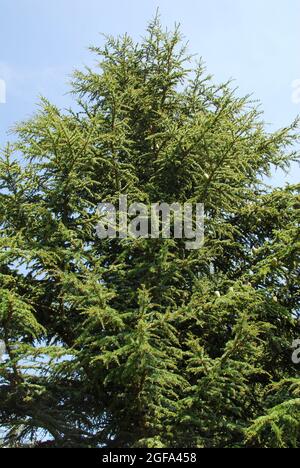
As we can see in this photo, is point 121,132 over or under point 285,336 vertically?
over

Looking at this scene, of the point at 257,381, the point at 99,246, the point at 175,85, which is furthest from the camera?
the point at 175,85

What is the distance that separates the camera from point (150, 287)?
26.7 feet

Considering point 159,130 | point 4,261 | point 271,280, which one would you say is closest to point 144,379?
point 4,261

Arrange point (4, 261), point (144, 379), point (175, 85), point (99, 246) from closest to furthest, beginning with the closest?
1. point (144, 379)
2. point (4, 261)
3. point (99, 246)
4. point (175, 85)

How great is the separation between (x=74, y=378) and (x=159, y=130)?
528cm

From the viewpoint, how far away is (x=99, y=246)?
30.6 ft

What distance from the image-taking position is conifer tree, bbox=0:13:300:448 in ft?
22.6

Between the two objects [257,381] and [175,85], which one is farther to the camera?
[175,85]

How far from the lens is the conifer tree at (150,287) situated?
690 cm

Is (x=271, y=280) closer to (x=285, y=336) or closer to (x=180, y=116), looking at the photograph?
(x=285, y=336)

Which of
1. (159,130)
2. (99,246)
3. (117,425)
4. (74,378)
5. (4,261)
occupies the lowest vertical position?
(117,425)

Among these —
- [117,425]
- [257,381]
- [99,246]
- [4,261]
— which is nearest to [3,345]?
[4,261]

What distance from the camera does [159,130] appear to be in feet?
36.3

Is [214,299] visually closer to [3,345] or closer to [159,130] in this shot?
[3,345]
